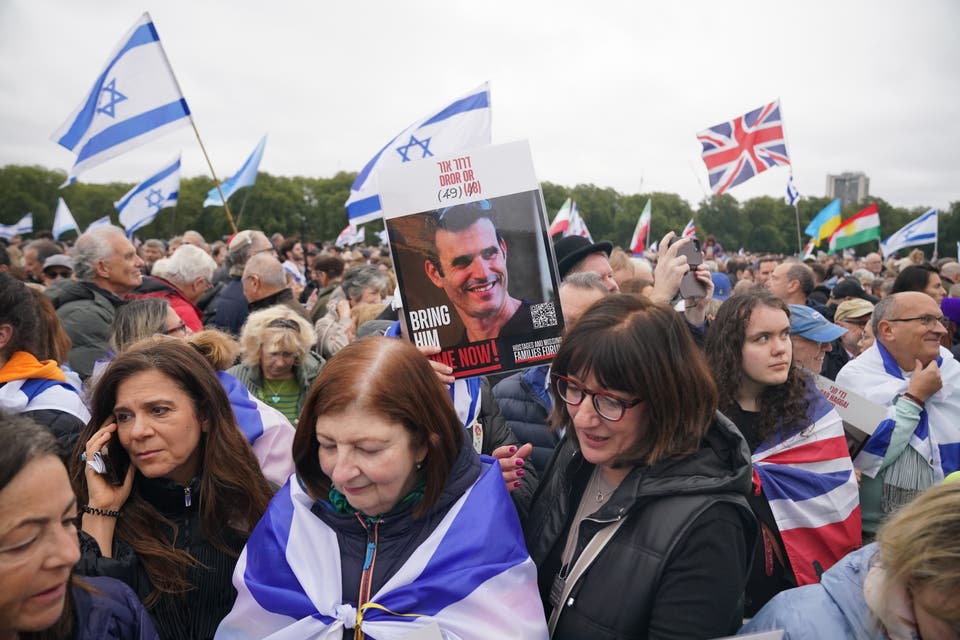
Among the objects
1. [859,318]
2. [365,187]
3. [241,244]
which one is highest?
[365,187]

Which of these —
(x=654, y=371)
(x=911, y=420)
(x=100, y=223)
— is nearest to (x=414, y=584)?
(x=654, y=371)

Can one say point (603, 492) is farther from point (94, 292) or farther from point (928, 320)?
point (94, 292)

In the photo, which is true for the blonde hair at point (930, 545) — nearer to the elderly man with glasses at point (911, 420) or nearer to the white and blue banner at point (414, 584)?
the white and blue banner at point (414, 584)

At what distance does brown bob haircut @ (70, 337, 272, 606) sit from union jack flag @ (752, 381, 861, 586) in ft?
7.46

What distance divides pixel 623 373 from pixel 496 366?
804mm

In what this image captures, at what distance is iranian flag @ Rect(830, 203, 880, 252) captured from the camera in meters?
15.9

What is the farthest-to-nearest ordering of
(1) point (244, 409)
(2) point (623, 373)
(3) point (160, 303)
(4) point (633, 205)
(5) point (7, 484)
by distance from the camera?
1. (4) point (633, 205)
2. (3) point (160, 303)
3. (1) point (244, 409)
4. (2) point (623, 373)
5. (5) point (7, 484)

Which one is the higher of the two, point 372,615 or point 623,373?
point 623,373

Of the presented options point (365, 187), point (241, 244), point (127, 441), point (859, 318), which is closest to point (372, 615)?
point (127, 441)

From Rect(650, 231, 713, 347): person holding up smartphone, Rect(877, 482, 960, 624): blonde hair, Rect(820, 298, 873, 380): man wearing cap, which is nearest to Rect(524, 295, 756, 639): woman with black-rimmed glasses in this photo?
Rect(877, 482, 960, 624): blonde hair

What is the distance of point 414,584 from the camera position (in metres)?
1.89

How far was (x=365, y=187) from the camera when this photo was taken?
8.53 meters

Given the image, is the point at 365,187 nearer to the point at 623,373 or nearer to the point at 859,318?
the point at 859,318

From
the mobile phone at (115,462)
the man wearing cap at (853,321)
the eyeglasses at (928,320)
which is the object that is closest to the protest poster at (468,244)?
the mobile phone at (115,462)
